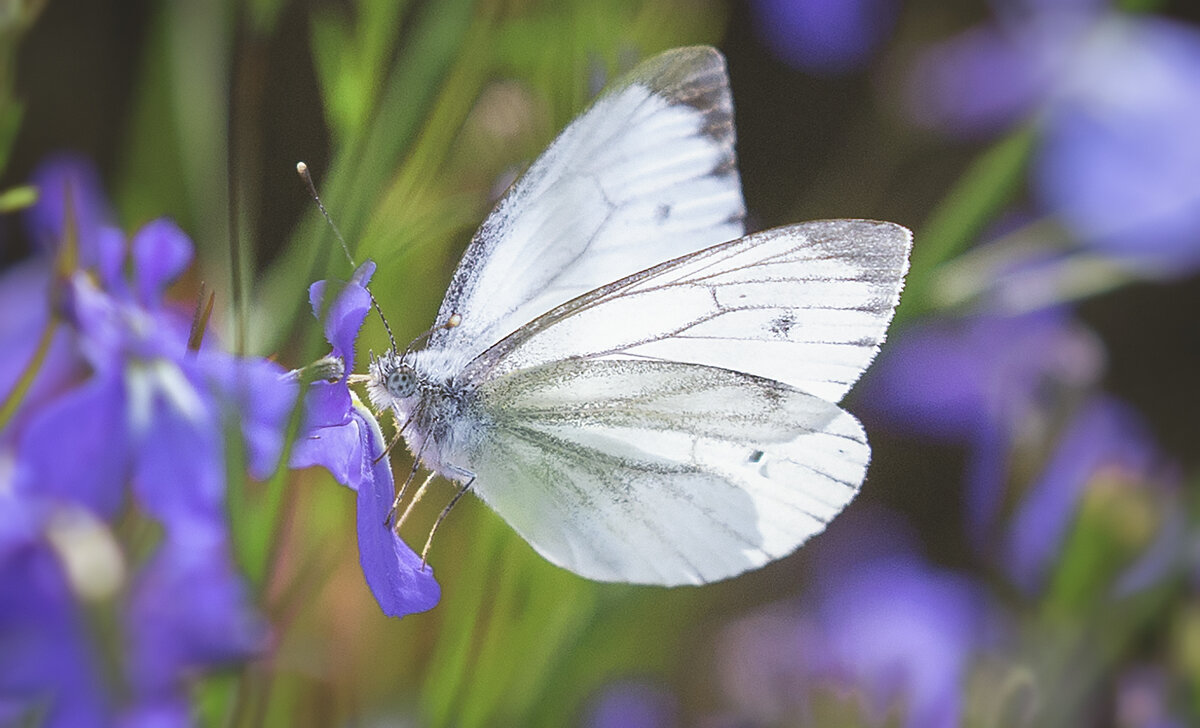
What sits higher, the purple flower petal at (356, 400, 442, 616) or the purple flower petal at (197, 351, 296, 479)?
the purple flower petal at (197, 351, 296, 479)

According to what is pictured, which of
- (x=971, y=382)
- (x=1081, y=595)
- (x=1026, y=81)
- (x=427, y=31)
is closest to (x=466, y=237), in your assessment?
(x=427, y=31)

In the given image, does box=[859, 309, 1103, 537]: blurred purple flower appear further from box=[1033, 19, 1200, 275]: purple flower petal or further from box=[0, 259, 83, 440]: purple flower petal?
box=[0, 259, 83, 440]: purple flower petal

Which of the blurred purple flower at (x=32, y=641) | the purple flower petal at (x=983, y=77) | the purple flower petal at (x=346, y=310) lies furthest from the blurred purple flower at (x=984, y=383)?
the blurred purple flower at (x=32, y=641)

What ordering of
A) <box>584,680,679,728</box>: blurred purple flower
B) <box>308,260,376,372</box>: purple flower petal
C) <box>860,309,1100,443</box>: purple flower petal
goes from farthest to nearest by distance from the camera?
1. <box>860,309,1100,443</box>: purple flower petal
2. <box>584,680,679,728</box>: blurred purple flower
3. <box>308,260,376,372</box>: purple flower petal

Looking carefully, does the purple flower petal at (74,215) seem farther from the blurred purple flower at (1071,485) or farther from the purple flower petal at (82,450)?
the blurred purple flower at (1071,485)

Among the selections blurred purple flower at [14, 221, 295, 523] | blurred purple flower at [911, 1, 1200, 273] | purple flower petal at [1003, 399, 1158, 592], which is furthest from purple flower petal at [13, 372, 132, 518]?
blurred purple flower at [911, 1, 1200, 273]

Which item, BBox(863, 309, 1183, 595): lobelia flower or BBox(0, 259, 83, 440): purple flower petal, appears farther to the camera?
BBox(863, 309, 1183, 595): lobelia flower

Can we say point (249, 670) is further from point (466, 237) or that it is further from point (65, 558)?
point (466, 237)
